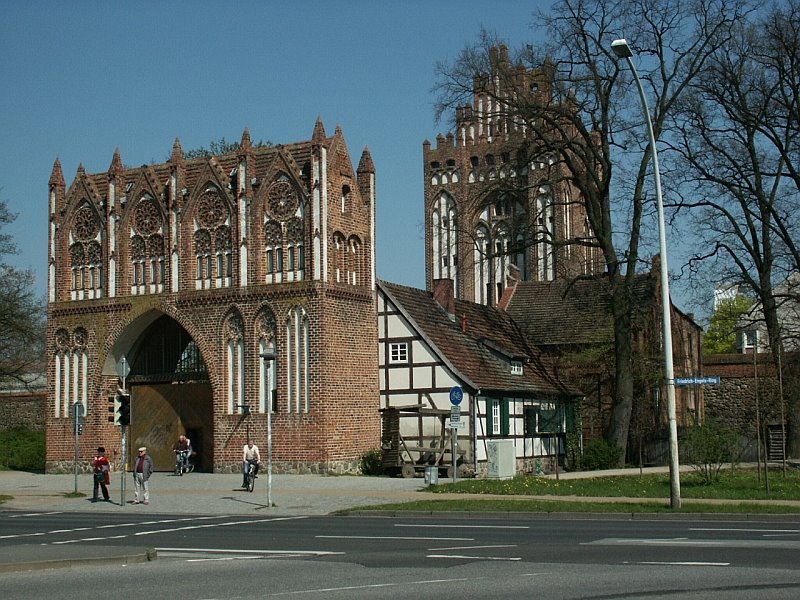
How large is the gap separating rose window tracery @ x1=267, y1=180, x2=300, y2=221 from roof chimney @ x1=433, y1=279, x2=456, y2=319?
8.53 meters

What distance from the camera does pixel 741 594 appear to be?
11.6 metres

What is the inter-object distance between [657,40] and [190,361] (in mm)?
21107

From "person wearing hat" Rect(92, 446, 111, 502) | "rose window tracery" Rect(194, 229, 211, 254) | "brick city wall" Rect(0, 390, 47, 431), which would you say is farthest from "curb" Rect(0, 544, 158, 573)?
"brick city wall" Rect(0, 390, 47, 431)

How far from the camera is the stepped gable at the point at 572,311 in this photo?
49.4 m

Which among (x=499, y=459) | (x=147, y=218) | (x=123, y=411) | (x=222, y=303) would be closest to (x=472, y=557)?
(x=123, y=411)

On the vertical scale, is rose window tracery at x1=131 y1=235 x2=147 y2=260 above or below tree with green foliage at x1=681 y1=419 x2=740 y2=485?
above

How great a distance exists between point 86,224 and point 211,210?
238 inches

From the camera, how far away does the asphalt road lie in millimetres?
12445

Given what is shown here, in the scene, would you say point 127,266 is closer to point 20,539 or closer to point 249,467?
point 249,467

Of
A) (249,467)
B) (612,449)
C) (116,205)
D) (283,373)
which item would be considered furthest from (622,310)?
(116,205)

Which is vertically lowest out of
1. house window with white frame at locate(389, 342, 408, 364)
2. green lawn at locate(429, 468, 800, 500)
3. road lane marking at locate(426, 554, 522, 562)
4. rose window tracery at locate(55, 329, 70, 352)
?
green lawn at locate(429, 468, 800, 500)

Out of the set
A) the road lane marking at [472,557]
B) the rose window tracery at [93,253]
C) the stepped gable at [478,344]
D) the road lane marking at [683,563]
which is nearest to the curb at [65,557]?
the road lane marking at [472,557]

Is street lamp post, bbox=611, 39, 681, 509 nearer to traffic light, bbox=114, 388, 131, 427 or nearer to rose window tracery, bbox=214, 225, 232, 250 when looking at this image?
traffic light, bbox=114, 388, 131, 427

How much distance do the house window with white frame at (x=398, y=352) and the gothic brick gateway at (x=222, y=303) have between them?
2.19 ft
